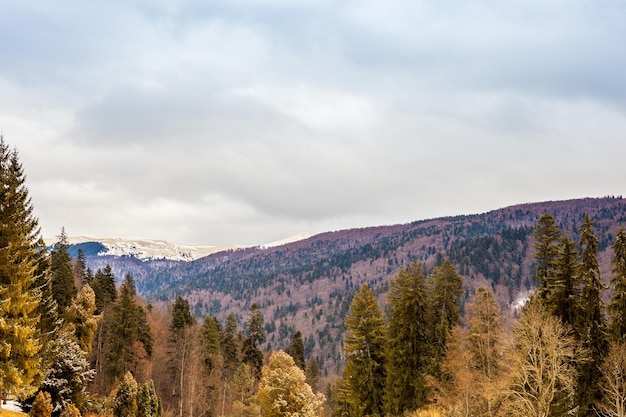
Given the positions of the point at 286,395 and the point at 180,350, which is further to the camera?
the point at 180,350

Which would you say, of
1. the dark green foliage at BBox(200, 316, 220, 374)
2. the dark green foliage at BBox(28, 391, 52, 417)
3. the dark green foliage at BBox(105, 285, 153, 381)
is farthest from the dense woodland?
the dark green foliage at BBox(200, 316, 220, 374)

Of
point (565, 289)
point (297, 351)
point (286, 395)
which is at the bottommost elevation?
point (297, 351)

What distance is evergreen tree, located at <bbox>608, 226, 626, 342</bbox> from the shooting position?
3444cm

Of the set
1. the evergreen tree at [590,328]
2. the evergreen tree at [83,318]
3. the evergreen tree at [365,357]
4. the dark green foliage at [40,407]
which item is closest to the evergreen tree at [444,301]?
the evergreen tree at [365,357]

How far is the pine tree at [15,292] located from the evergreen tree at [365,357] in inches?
1027

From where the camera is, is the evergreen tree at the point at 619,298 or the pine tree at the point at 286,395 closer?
the evergreen tree at the point at 619,298

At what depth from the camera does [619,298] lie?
115 ft

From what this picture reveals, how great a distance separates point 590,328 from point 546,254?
6.42 meters

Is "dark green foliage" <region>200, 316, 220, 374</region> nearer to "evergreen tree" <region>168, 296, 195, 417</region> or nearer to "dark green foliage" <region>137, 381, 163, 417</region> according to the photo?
"evergreen tree" <region>168, 296, 195, 417</region>

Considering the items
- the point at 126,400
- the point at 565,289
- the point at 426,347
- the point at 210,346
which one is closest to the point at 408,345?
the point at 426,347

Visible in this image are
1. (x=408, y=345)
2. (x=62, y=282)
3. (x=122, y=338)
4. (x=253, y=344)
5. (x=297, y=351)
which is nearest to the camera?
(x=408, y=345)

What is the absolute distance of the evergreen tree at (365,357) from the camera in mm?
46938

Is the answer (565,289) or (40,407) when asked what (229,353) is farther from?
(565,289)

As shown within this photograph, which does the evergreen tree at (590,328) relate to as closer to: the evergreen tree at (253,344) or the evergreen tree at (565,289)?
the evergreen tree at (565,289)
